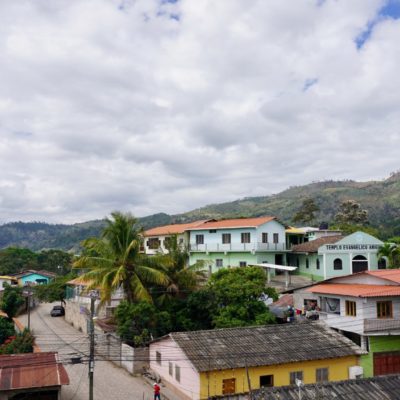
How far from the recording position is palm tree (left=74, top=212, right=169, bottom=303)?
31391 mm

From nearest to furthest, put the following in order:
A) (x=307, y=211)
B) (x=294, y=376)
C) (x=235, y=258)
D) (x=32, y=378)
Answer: (x=32, y=378) < (x=294, y=376) < (x=235, y=258) < (x=307, y=211)

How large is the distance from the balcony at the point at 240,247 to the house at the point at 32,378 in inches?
1037

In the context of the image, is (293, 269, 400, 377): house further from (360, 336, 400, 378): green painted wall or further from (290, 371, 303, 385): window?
(290, 371, 303, 385): window

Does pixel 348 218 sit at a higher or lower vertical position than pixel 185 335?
higher

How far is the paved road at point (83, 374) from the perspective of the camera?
82.7 ft

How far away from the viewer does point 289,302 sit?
116 ft

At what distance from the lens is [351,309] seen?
1118 inches

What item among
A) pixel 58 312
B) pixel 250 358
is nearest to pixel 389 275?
pixel 250 358

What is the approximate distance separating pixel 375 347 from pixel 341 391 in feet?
49.2

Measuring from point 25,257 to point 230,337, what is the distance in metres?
78.9

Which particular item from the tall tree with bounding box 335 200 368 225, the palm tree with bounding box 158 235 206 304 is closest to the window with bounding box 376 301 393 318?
the palm tree with bounding box 158 235 206 304

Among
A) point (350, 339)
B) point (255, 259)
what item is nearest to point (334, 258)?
point (255, 259)

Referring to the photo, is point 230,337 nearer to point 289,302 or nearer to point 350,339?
point 350,339

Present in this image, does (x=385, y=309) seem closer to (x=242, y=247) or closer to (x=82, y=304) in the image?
(x=242, y=247)
